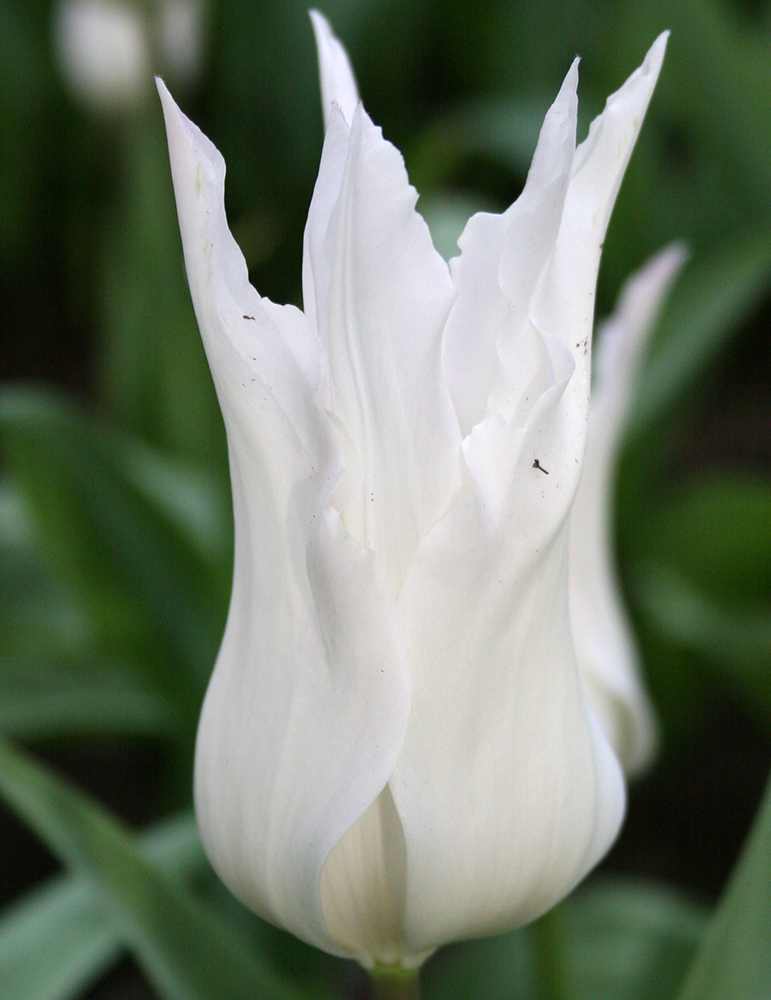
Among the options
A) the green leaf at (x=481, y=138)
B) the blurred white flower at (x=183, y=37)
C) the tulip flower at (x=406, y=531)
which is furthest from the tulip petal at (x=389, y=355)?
the blurred white flower at (x=183, y=37)

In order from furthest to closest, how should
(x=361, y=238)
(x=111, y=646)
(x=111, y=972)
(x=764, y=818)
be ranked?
(x=111, y=972), (x=111, y=646), (x=764, y=818), (x=361, y=238)

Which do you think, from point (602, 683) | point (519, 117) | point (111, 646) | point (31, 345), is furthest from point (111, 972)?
point (31, 345)

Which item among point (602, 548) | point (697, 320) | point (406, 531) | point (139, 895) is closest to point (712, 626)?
point (697, 320)

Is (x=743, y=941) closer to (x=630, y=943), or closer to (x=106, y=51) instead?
(x=630, y=943)

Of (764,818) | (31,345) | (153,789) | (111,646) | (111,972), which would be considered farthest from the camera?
(31,345)

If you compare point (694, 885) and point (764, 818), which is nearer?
point (764, 818)

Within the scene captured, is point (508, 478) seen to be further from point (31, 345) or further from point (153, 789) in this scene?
point (31, 345)
